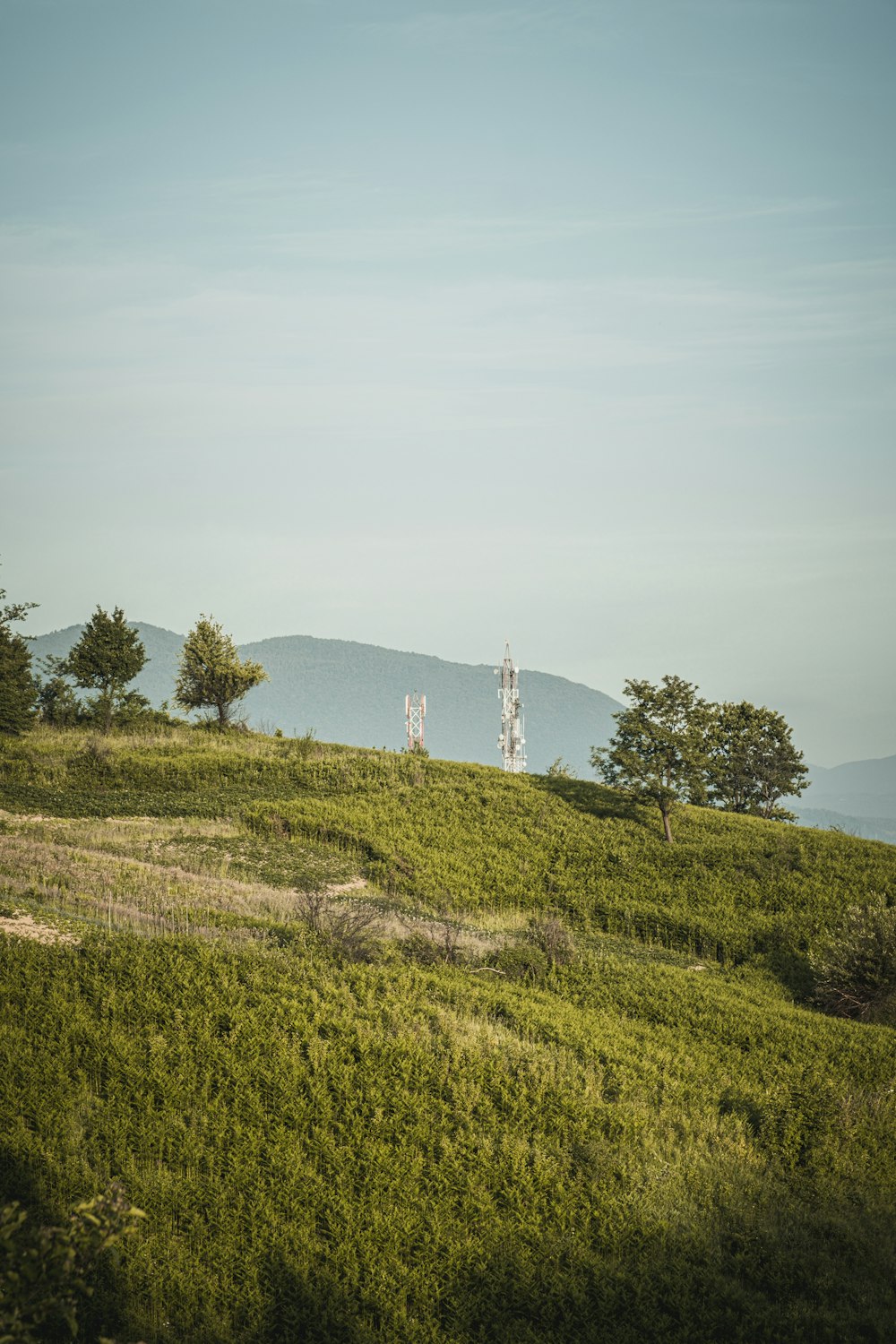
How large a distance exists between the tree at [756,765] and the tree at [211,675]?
29190 mm

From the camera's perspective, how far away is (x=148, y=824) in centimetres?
3058

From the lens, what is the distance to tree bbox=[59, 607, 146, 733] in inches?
1797

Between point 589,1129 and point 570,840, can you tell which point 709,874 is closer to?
point 570,840

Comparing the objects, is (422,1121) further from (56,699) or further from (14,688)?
(56,699)

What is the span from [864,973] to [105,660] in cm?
3752

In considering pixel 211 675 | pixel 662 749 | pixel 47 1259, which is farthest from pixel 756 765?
pixel 47 1259

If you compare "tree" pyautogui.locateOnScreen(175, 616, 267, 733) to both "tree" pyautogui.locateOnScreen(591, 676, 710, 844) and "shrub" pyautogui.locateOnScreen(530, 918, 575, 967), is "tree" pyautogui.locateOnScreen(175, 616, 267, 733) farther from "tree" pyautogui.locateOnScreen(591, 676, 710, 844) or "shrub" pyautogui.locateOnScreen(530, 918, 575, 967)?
"shrub" pyautogui.locateOnScreen(530, 918, 575, 967)

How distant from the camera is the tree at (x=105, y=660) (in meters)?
45.7

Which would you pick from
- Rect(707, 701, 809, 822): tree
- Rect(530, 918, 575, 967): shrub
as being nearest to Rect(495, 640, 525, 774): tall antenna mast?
Rect(707, 701, 809, 822): tree

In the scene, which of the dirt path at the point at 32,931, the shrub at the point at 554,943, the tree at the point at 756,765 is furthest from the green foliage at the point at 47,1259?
the tree at the point at 756,765

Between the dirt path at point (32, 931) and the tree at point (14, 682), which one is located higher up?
the tree at point (14, 682)

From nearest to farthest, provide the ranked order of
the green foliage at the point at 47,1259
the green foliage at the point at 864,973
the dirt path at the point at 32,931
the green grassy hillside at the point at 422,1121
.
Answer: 1. the green foliage at the point at 47,1259
2. the green grassy hillside at the point at 422,1121
3. the dirt path at the point at 32,931
4. the green foliage at the point at 864,973

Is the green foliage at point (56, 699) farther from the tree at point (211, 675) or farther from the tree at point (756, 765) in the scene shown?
the tree at point (756, 765)

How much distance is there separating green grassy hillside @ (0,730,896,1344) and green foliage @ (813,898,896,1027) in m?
1.11
